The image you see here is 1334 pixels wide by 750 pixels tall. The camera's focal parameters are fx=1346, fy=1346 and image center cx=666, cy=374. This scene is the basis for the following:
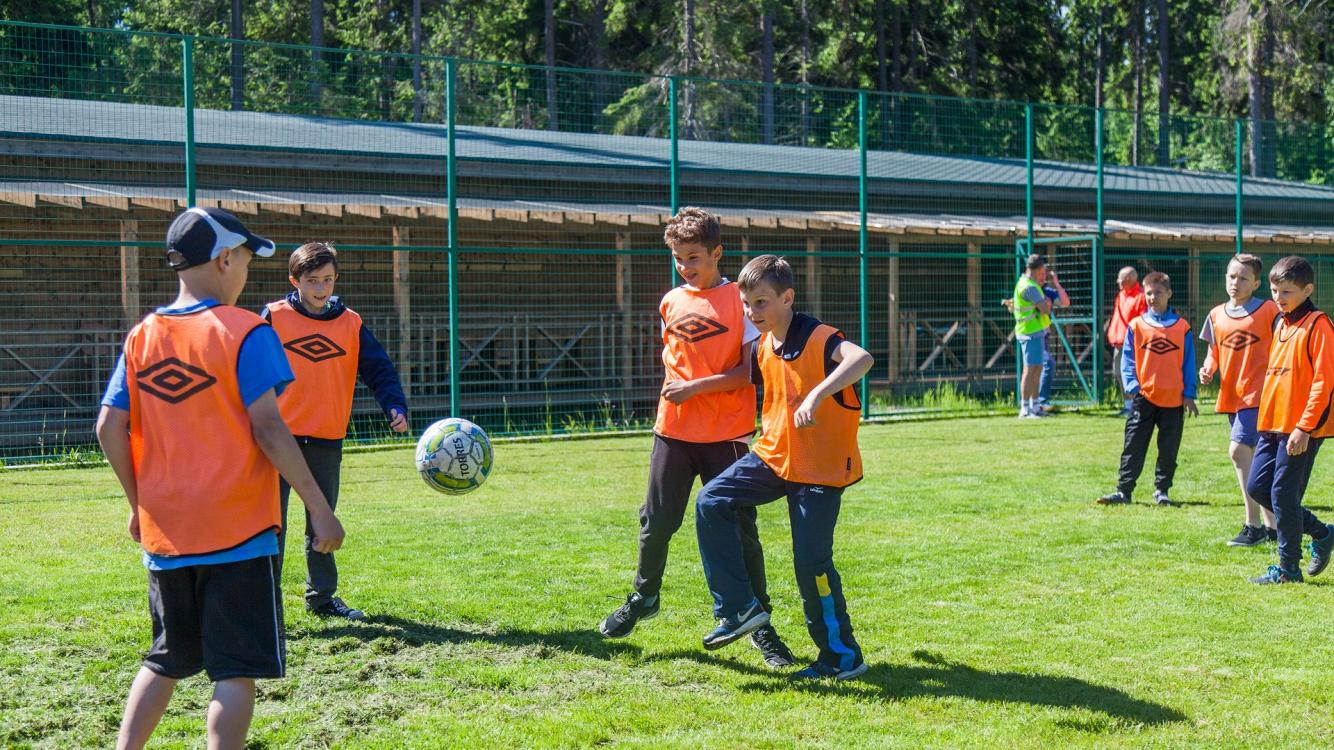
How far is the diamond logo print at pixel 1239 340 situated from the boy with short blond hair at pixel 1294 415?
38.9 inches

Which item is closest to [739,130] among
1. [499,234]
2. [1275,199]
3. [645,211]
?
[645,211]

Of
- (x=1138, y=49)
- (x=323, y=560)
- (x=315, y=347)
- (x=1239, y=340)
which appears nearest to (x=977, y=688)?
(x=323, y=560)

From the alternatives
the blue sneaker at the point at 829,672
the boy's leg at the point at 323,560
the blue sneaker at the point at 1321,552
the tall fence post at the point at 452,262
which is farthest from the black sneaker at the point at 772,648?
the tall fence post at the point at 452,262

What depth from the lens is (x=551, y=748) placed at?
14.1ft

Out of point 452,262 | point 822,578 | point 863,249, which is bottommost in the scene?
point 822,578

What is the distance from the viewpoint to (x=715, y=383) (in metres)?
5.43

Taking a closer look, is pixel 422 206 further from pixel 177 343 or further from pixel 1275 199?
pixel 1275 199

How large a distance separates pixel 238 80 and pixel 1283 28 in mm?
29323

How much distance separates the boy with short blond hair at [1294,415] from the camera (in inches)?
259

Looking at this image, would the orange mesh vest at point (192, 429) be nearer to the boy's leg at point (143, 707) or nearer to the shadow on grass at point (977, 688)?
the boy's leg at point (143, 707)

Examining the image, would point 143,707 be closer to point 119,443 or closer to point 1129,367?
point 119,443

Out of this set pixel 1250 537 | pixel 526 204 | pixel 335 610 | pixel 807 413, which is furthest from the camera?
pixel 526 204

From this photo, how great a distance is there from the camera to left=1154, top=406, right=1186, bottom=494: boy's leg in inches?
375

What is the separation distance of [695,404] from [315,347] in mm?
1768
